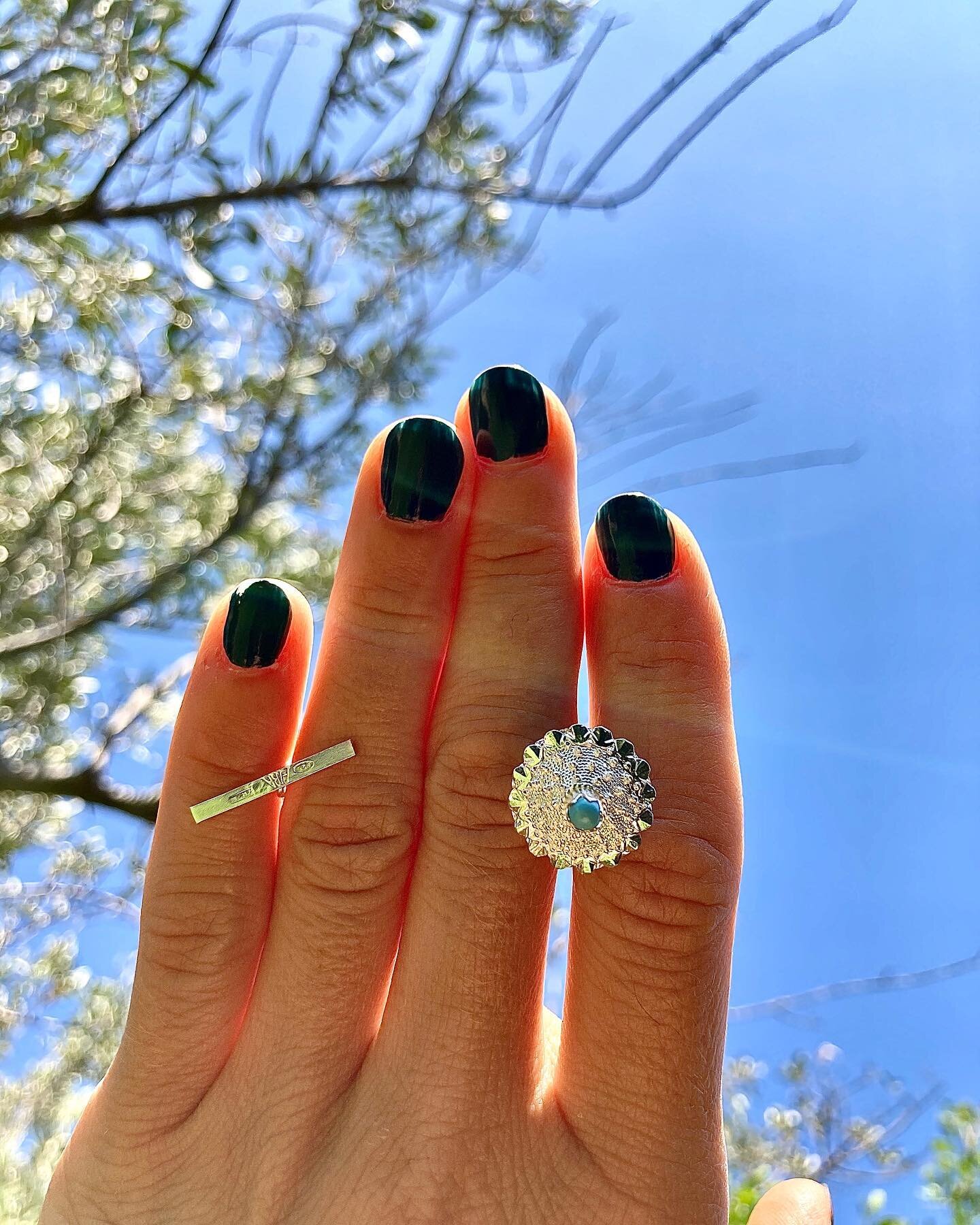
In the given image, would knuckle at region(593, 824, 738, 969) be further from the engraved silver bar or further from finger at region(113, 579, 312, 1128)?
finger at region(113, 579, 312, 1128)

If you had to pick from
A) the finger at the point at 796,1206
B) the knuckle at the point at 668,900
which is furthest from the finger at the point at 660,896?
the finger at the point at 796,1206

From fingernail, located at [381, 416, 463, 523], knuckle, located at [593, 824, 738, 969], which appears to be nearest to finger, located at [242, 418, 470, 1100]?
fingernail, located at [381, 416, 463, 523]

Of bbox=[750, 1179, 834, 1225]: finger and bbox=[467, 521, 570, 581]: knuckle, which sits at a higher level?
bbox=[467, 521, 570, 581]: knuckle

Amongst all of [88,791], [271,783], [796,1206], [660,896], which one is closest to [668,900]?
[660,896]

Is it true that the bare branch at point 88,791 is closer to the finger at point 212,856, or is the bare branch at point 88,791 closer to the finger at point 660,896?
the finger at point 212,856

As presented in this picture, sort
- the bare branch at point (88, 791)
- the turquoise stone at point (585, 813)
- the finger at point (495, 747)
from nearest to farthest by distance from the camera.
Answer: the turquoise stone at point (585, 813), the finger at point (495, 747), the bare branch at point (88, 791)

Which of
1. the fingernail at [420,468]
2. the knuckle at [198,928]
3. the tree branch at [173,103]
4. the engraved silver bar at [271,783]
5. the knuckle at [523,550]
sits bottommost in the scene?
the knuckle at [198,928]

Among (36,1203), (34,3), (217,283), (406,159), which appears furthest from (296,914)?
(34,3)

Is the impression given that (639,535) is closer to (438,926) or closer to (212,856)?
(438,926)
